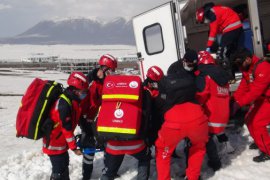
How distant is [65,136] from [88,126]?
923mm

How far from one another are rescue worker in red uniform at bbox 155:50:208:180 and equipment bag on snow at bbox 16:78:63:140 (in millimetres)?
1550

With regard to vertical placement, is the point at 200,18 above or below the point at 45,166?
above

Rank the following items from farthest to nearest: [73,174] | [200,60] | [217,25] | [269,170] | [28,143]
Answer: [28,143], [217,25], [73,174], [200,60], [269,170]

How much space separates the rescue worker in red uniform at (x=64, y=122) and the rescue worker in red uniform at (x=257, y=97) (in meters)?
2.46

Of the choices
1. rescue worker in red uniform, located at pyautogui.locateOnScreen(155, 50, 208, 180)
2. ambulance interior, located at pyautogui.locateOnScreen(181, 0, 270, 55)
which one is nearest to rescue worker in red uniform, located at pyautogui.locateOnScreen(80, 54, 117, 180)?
rescue worker in red uniform, located at pyautogui.locateOnScreen(155, 50, 208, 180)

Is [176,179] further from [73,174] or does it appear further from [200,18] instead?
[200,18]

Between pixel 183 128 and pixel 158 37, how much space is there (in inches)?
146

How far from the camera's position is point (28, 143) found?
8.85 m

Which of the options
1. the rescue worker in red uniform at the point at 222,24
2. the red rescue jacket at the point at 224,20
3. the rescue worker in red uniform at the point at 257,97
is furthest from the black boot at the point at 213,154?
the red rescue jacket at the point at 224,20

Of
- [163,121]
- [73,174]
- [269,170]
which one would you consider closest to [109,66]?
[163,121]

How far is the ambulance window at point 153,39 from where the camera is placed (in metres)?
7.64

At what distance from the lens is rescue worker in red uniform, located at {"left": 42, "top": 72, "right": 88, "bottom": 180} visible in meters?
4.62

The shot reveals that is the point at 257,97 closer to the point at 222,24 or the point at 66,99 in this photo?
the point at 222,24

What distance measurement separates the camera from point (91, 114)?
566 cm
